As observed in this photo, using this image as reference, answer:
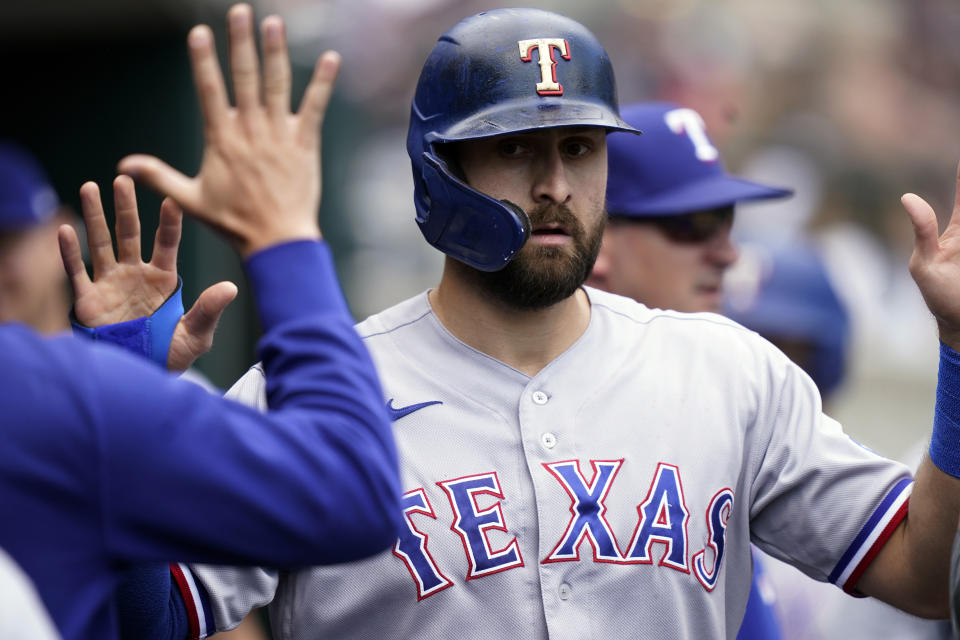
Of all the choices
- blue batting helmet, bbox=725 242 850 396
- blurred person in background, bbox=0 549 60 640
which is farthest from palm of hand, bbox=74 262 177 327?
blue batting helmet, bbox=725 242 850 396

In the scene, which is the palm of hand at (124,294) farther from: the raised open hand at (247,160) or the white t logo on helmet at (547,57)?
the white t logo on helmet at (547,57)

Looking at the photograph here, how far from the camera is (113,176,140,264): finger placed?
2.34 m

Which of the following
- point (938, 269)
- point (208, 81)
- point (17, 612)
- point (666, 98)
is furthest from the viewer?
point (666, 98)

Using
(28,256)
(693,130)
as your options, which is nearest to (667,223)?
(693,130)

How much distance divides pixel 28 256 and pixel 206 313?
10.0ft

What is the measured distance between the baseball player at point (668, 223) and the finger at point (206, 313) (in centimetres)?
156

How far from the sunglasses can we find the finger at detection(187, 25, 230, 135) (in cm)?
206

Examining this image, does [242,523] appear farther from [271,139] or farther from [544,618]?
[544,618]

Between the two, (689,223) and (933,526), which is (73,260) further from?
(689,223)

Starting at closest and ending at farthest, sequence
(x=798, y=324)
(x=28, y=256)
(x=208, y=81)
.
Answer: (x=208, y=81)
(x=798, y=324)
(x=28, y=256)

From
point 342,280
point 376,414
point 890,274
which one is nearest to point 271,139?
point 376,414

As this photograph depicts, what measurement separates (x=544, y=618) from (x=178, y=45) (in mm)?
4421

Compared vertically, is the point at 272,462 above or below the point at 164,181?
below

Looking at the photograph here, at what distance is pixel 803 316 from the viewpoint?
4910 mm
